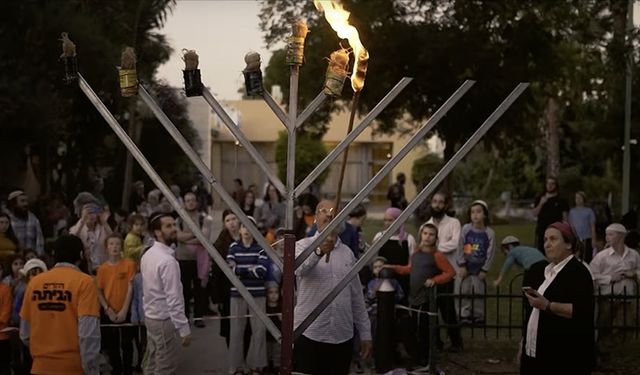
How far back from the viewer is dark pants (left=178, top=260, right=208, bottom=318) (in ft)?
43.3

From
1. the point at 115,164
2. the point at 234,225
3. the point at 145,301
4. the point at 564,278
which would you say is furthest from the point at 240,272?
the point at 115,164

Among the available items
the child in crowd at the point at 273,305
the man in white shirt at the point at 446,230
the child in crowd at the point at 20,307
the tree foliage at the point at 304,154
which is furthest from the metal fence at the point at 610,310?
the tree foliage at the point at 304,154

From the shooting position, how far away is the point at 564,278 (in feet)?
21.3

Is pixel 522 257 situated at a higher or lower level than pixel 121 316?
higher

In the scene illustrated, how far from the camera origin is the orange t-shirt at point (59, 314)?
6.77 meters

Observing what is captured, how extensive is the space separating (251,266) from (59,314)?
3628mm

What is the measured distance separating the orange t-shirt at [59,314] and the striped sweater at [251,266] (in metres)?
3.48

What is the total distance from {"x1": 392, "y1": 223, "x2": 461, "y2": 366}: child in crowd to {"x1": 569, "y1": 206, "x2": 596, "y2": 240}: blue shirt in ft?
19.7

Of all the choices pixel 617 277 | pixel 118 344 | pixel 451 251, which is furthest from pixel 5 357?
pixel 617 277

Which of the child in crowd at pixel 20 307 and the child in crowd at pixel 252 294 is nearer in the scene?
the child in crowd at pixel 20 307

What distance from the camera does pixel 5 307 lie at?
9.31 metres

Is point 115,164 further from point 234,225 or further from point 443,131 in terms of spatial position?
point 234,225

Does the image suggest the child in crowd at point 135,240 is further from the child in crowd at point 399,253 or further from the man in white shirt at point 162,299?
the child in crowd at point 399,253

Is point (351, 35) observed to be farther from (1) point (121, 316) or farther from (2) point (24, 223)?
(2) point (24, 223)
